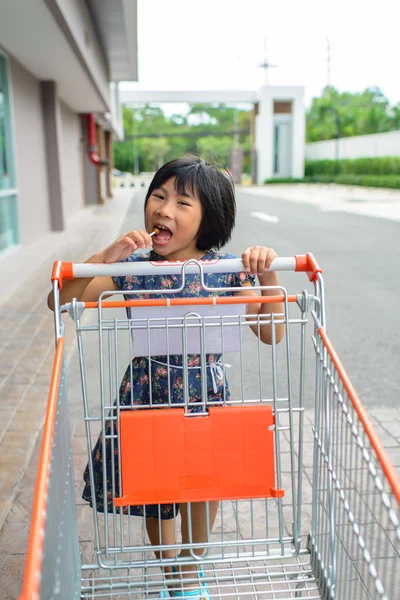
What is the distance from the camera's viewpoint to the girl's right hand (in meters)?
1.97

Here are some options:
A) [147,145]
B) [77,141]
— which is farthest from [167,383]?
[147,145]

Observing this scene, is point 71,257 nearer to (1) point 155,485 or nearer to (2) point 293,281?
(2) point 293,281

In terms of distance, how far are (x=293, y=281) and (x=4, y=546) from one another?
6.32m

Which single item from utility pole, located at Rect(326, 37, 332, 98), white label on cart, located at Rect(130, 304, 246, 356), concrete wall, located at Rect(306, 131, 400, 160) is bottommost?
white label on cart, located at Rect(130, 304, 246, 356)

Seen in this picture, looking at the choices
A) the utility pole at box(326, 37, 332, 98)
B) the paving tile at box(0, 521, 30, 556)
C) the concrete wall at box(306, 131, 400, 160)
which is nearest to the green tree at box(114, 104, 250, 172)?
the utility pole at box(326, 37, 332, 98)

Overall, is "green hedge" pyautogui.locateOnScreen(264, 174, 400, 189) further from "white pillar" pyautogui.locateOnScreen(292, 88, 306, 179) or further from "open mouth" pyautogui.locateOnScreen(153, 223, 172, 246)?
"open mouth" pyautogui.locateOnScreen(153, 223, 172, 246)

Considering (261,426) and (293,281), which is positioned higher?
(261,426)

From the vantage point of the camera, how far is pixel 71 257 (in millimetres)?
10766

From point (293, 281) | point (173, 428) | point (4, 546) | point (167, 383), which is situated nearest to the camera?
point (173, 428)

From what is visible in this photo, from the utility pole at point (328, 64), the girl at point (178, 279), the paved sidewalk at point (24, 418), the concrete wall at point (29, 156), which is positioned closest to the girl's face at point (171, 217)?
the girl at point (178, 279)

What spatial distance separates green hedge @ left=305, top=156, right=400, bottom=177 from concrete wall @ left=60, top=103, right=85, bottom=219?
19.7 meters

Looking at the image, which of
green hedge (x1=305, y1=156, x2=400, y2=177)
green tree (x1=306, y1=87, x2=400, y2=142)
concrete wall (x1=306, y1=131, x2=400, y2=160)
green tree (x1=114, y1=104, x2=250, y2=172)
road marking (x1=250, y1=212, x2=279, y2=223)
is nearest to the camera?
road marking (x1=250, y1=212, x2=279, y2=223)

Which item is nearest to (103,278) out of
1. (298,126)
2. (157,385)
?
(157,385)

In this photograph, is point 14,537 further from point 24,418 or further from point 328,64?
point 328,64
